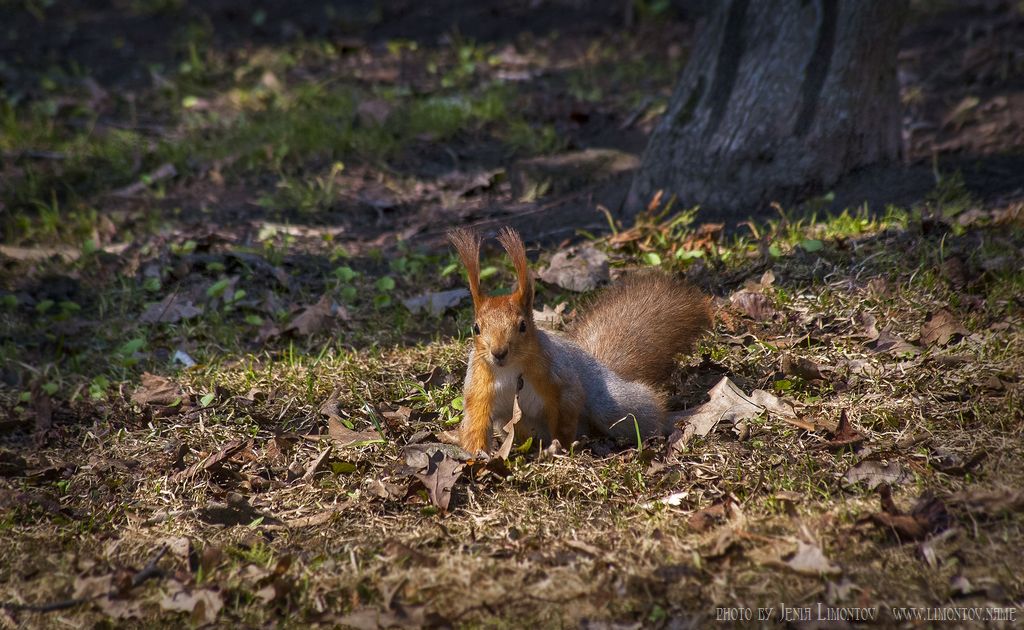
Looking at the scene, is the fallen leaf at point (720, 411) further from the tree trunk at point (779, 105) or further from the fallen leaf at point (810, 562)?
the tree trunk at point (779, 105)

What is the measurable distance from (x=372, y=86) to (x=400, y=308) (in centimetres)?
295

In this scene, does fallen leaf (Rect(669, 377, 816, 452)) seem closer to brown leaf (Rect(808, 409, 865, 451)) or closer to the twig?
brown leaf (Rect(808, 409, 865, 451))

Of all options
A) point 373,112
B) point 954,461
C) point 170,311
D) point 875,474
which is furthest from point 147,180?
point 954,461

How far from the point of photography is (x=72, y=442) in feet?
10.5

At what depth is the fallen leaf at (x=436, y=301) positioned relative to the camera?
3879 mm

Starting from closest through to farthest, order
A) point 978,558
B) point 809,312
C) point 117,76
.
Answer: point 978,558 < point 809,312 < point 117,76

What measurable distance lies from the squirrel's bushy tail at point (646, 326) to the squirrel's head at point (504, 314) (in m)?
0.52

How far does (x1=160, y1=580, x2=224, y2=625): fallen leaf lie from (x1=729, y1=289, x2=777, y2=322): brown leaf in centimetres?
208

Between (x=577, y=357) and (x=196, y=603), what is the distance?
1276 millimetres

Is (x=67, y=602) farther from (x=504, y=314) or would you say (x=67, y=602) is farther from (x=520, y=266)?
(x=520, y=266)

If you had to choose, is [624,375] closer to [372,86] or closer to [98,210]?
[98,210]

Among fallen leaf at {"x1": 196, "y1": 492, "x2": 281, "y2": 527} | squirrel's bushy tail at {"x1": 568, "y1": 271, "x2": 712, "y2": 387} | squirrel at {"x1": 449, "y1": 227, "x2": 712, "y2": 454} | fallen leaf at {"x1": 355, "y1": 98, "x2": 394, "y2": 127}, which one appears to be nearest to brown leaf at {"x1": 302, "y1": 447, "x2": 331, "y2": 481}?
fallen leaf at {"x1": 196, "y1": 492, "x2": 281, "y2": 527}

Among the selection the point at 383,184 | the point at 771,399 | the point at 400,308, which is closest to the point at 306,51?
the point at 383,184

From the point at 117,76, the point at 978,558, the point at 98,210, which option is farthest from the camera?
the point at 117,76
